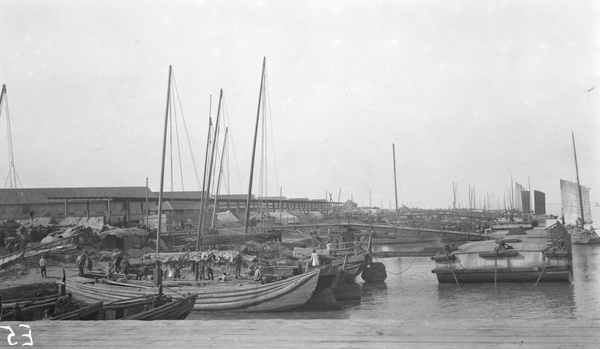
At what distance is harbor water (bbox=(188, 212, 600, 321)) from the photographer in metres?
20.6

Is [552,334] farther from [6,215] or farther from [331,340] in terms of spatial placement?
[6,215]

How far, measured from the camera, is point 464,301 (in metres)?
24.0

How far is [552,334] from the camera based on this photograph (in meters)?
5.24

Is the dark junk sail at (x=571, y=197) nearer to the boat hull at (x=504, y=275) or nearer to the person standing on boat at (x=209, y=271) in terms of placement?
the boat hull at (x=504, y=275)

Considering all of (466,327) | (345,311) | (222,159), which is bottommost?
(345,311)

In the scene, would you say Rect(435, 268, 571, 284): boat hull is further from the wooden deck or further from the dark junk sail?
the wooden deck

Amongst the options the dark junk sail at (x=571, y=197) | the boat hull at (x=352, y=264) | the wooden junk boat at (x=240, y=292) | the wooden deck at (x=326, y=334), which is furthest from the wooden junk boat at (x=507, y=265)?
the wooden deck at (x=326, y=334)

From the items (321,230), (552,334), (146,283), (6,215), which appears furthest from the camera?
(321,230)

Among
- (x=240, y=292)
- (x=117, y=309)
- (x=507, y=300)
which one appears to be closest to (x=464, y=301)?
(x=507, y=300)

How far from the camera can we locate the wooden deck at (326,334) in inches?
203

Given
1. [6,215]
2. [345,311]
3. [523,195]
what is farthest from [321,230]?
[523,195]

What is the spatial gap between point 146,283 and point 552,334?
1740 cm

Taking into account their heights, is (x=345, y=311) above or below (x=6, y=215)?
below

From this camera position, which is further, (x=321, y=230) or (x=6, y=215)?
(x=321, y=230)
